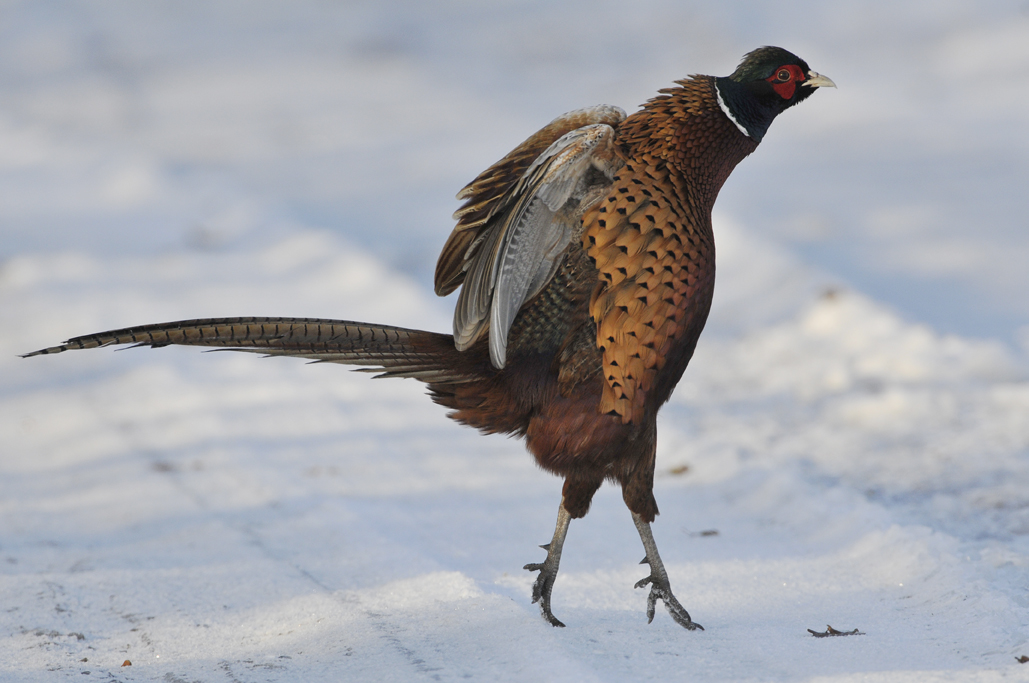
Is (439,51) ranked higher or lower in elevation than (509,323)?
higher

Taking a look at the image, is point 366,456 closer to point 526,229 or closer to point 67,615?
point 67,615

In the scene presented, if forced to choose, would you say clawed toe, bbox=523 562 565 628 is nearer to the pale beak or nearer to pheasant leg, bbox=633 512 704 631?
pheasant leg, bbox=633 512 704 631

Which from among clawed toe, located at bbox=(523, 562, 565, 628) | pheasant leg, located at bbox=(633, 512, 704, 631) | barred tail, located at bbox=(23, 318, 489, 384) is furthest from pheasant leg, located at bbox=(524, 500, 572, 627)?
barred tail, located at bbox=(23, 318, 489, 384)

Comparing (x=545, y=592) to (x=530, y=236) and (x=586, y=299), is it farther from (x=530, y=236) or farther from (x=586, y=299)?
(x=530, y=236)

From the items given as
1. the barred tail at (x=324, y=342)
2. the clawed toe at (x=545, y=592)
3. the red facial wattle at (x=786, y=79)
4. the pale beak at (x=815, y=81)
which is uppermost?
the pale beak at (x=815, y=81)

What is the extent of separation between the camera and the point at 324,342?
2625mm

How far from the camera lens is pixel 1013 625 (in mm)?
2502

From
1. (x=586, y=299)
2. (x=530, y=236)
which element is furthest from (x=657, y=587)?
(x=530, y=236)

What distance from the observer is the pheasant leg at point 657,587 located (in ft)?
9.02

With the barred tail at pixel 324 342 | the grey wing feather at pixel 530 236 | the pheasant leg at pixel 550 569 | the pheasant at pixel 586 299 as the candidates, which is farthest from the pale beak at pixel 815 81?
the pheasant leg at pixel 550 569

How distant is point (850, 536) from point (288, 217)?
4.56m

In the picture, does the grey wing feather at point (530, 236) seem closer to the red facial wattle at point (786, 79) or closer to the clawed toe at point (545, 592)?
the red facial wattle at point (786, 79)

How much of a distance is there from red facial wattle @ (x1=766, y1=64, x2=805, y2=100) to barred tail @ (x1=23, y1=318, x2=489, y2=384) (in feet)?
3.59

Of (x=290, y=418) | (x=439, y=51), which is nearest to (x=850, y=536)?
(x=290, y=418)
